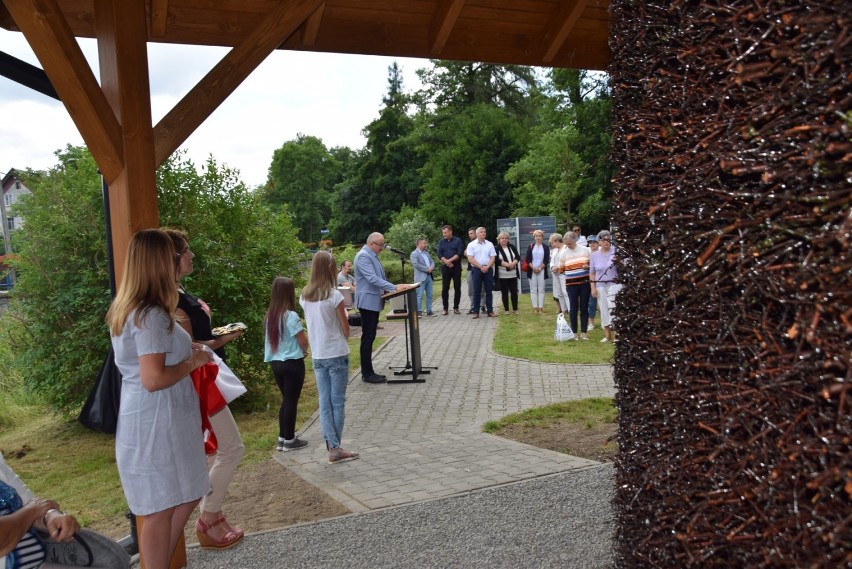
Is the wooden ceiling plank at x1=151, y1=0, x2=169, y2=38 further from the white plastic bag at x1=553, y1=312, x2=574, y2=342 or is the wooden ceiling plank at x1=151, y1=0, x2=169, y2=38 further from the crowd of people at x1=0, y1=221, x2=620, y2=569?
the white plastic bag at x1=553, y1=312, x2=574, y2=342

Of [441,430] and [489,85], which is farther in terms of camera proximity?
[489,85]

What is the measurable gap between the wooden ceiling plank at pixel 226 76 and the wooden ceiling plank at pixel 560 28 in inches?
86.8

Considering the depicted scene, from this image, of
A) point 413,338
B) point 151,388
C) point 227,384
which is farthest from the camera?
point 413,338

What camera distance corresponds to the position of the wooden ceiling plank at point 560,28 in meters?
6.03

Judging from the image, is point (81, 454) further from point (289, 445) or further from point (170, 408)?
point (170, 408)

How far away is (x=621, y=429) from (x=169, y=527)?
2.27 m

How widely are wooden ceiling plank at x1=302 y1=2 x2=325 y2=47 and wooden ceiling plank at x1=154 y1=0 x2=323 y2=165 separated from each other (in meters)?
0.52

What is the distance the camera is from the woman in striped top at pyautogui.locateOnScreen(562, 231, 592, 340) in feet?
45.2

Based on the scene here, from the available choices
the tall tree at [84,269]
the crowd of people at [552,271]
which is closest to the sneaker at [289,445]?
the tall tree at [84,269]

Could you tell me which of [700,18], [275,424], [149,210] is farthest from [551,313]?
[700,18]

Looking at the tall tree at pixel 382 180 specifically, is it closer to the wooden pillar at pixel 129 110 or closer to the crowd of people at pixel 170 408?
the crowd of people at pixel 170 408

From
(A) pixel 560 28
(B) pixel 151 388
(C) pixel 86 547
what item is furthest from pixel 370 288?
(C) pixel 86 547

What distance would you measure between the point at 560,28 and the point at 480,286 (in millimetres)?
12255

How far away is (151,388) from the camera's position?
3479 millimetres
